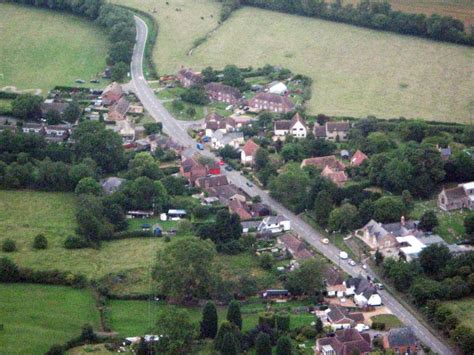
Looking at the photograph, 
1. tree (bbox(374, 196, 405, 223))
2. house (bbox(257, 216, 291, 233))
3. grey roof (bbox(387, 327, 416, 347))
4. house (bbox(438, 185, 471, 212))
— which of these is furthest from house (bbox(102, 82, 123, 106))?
grey roof (bbox(387, 327, 416, 347))

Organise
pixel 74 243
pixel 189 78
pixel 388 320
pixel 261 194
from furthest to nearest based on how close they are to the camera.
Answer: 1. pixel 189 78
2. pixel 261 194
3. pixel 74 243
4. pixel 388 320

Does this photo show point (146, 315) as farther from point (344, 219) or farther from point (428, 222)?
point (428, 222)

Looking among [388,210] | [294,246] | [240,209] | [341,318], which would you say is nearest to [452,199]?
[388,210]

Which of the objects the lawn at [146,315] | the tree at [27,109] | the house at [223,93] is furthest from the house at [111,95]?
the lawn at [146,315]

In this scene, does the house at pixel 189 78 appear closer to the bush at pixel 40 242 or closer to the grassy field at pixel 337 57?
the grassy field at pixel 337 57

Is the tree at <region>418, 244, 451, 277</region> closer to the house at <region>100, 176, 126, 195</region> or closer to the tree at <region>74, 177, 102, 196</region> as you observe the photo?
the house at <region>100, 176, 126, 195</region>
